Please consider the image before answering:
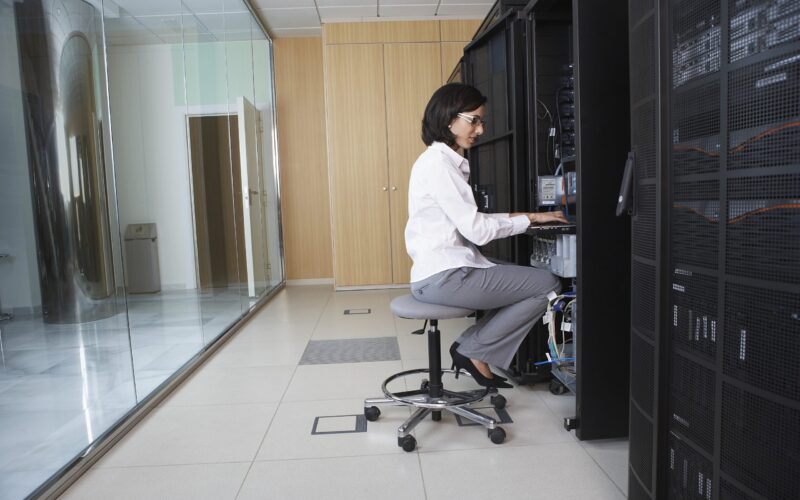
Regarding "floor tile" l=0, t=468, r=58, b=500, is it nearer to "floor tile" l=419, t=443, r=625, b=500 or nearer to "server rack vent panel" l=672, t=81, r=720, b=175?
"floor tile" l=419, t=443, r=625, b=500

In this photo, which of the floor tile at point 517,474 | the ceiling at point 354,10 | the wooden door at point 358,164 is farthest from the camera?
the wooden door at point 358,164

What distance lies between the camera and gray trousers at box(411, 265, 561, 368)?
2.01m

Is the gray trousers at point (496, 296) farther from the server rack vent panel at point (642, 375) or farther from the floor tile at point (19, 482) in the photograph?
the floor tile at point (19, 482)

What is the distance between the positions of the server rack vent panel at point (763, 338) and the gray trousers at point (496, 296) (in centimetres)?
99

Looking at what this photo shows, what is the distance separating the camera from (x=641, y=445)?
146 cm

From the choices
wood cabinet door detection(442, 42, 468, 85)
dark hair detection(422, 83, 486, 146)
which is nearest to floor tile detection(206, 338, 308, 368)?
dark hair detection(422, 83, 486, 146)

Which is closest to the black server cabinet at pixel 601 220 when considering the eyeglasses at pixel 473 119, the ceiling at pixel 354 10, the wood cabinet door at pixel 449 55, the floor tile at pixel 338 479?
the eyeglasses at pixel 473 119

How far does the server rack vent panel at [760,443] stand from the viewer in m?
0.92

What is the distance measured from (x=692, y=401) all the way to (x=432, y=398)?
1.15 metres

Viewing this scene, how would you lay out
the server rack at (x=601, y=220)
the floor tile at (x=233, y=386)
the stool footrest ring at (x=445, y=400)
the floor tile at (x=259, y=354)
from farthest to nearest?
the floor tile at (x=259, y=354), the floor tile at (x=233, y=386), the stool footrest ring at (x=445, y=400), the server rack at (x=601, y=220)

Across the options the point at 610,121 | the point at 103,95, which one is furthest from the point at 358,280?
the point at 610,121

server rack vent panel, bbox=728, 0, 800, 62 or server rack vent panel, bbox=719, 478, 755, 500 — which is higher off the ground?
server rack vent panel, bbox=728, 0, 800, 62

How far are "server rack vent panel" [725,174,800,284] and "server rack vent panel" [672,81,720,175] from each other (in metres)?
0.10

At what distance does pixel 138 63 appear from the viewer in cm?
260
